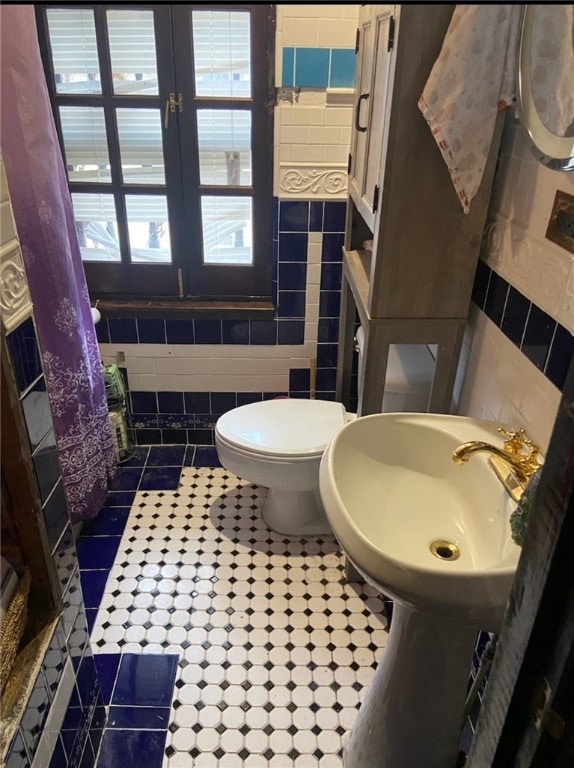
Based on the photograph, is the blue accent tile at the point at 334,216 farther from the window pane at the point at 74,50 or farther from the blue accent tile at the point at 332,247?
the window pane at the point at 74,50

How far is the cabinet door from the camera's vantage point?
1.47m

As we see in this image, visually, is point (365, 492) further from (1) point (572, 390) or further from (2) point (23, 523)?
(1) point (572, 390)

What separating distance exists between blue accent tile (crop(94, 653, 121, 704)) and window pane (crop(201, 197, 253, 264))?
1.51m

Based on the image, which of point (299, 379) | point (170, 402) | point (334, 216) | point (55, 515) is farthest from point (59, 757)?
point (334, 216)

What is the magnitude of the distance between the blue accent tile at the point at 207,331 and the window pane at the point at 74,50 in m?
0.95

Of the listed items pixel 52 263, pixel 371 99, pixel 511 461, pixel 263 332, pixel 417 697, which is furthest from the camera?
pixel 263 332

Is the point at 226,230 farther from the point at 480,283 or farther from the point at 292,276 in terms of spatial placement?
the point at 480,283

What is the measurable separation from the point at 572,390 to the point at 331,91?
6.35 feet

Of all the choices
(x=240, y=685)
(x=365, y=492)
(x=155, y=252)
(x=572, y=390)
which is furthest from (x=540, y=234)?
(x=155, y=252)

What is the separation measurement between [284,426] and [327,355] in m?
0.58

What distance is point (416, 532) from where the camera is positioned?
1.21 meters

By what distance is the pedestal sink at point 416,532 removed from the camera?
114 cm

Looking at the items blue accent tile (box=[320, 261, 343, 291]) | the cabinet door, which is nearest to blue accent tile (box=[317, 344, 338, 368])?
blue accent tile (box=[320, 261, 343, 291])

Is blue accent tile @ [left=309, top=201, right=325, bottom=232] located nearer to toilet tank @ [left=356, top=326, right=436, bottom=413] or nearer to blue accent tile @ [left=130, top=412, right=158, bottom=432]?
toilet tank @ [left=356, top=326, right=436, bottom=413]
